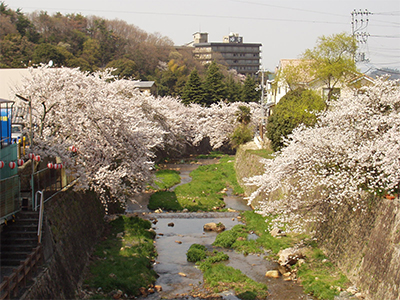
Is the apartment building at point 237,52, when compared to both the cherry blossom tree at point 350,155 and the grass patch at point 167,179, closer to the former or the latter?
the grass patch at point 167,179

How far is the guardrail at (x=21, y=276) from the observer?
8991 mm

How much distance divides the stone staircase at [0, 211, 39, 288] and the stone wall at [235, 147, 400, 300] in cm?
1027

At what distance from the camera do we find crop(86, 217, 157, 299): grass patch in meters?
13.8

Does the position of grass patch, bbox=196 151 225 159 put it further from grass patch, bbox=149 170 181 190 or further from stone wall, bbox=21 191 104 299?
stone wall, bbox=21 191 104 299

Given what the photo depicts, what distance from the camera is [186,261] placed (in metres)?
17.3

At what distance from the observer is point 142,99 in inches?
1446

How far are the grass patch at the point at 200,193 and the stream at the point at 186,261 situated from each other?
1054mm

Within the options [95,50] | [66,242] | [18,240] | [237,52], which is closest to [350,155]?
[66,242]

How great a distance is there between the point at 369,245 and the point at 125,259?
30.3ft

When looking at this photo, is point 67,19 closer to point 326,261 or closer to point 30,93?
point 30,93

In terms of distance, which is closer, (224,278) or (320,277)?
(320,277)

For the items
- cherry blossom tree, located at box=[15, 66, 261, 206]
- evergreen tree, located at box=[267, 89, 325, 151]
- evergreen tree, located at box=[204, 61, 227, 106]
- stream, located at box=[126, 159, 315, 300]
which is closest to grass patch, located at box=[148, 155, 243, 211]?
stream, located at box=[126, 159, 315, 300]

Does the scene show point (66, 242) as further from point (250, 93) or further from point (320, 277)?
point (250, 93)

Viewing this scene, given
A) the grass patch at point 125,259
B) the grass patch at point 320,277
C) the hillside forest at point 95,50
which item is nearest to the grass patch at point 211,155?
the hillside forest at point 95,50
